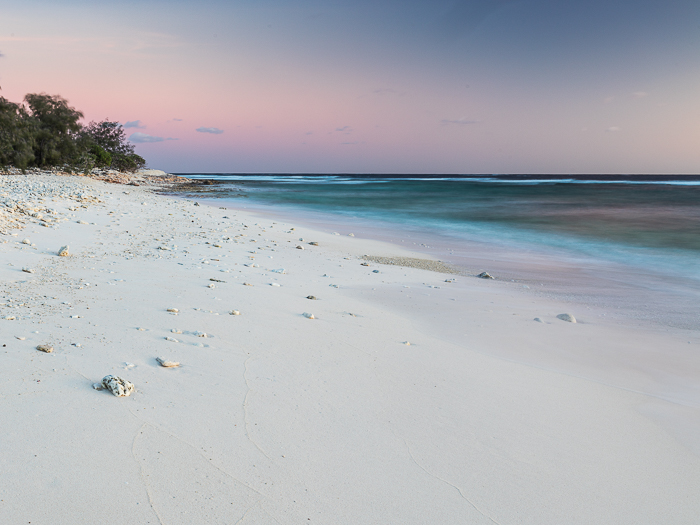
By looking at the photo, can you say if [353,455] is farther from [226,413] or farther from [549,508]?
[549,508]

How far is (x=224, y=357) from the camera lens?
339 cm

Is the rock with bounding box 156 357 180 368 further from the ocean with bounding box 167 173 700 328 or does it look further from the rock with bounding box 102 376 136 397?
the ocean with bounding box 167 173 700 328

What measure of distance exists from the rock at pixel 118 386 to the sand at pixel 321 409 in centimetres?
5

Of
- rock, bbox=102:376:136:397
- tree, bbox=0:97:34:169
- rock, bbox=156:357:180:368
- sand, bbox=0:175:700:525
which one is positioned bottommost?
sand, bbox=0:175:700:525

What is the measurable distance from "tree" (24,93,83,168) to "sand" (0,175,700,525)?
87.4ft

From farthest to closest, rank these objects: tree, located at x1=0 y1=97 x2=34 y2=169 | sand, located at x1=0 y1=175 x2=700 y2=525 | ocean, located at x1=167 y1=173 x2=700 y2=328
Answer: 1. tree, located at x1=0 y1=97 x2=34 y2=169
2. ocean, located at x1=167 y1=173 x2=700 y2=328
3. sand, located at x1=0 y1=175 x2=700 y2=525

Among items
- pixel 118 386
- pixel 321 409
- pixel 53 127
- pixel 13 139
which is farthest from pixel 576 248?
pixel 53 127

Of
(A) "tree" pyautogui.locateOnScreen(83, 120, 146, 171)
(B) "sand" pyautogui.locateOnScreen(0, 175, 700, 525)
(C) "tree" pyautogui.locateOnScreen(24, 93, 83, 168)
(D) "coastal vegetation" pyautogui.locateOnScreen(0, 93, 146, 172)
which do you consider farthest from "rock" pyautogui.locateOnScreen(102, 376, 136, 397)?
(A) "tree" pyautogui.locateOnScreen(83, 120, 146, 171)

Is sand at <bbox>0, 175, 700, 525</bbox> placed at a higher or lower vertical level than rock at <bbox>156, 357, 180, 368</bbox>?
lower

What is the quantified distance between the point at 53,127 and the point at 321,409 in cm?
3323

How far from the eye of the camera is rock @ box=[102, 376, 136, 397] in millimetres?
2582

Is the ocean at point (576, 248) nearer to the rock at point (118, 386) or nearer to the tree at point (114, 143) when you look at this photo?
the rock at point (118, 386)

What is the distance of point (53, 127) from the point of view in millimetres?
28234

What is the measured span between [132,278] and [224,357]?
8.30 ft
